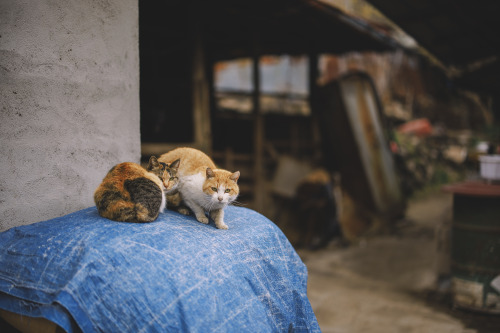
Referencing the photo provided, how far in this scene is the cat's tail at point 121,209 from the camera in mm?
2143

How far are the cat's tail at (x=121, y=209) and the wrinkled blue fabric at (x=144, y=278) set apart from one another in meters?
0.05

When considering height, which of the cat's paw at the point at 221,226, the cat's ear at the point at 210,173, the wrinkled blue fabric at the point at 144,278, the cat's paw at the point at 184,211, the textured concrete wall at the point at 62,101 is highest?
the textured concrete wall at the point at 62,101

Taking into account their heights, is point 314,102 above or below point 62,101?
above

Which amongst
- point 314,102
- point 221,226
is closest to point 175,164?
point 221,226

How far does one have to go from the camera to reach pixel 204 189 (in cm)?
237

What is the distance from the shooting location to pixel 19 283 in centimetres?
199

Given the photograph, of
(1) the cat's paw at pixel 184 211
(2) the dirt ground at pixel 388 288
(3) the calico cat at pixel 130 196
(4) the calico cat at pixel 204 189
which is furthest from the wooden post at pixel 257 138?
(3) the calico cat at pixel 130 196

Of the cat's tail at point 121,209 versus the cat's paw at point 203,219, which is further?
the cat's paw at point 203,219

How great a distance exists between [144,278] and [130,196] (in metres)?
0.55

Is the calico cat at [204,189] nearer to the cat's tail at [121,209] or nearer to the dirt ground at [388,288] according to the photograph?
the cat's tail at [121,209]

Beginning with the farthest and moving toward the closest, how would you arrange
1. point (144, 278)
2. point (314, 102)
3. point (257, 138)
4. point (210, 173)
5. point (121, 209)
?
1. point (314, 102)
2. point (257, 138)
3. point (210, 173)
4. point (121, 209)
5. point (144, 278)

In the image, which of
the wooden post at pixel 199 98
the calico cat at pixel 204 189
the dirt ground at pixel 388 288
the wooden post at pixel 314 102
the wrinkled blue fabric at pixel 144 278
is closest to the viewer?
the wrinkled blue fabric at pixel 144 278

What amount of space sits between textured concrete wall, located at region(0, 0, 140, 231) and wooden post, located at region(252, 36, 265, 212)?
354 cm

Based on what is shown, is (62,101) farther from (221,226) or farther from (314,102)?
(314,102)
